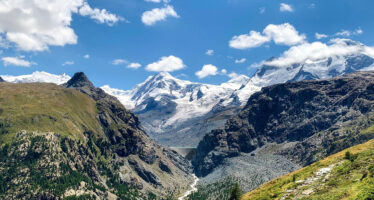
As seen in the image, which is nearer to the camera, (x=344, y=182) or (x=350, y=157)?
(x=344, y=182)

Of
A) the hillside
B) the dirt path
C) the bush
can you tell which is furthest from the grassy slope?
the dirt path

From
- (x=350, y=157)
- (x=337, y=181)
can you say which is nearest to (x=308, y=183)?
(x=337, y=181)

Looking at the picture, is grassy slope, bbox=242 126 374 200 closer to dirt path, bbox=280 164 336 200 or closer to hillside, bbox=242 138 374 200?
hillside, bbox=242 138 374 200

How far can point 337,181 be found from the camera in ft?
179

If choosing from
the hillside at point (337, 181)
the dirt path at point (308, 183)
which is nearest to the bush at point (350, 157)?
the hillside at point (337, 181)

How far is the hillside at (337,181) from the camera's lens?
46.3 m

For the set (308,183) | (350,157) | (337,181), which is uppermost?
(350,157)

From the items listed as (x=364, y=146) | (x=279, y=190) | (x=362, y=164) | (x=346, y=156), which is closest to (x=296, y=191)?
(x=279, y=190)

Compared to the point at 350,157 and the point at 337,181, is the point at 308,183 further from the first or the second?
the point at 350,157

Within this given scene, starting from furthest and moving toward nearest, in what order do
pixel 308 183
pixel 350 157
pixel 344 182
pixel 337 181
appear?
pixel 350 157 → pixel 308 183 → pixel 337 181 → pixel 344 182

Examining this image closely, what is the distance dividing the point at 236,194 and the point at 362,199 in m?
35.6

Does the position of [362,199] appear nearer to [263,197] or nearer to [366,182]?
[366,182]

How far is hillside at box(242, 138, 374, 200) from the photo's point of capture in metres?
46.3

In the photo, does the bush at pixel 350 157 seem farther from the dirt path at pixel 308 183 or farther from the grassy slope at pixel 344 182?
the dirt path at pixel 308 183
